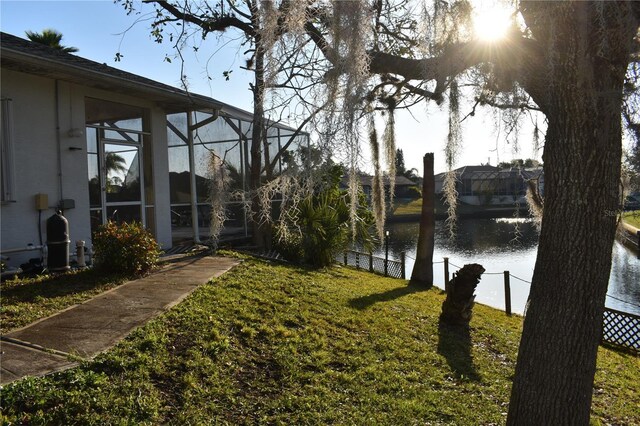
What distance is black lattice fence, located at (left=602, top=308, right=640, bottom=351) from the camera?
8703mm

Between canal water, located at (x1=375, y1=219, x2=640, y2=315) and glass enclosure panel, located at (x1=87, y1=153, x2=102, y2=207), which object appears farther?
canal water, located at (x1=375, y1=219, x2=640, y2=315)

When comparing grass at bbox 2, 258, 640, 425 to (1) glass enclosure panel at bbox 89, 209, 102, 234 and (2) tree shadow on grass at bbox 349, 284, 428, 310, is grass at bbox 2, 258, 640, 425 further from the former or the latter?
(1) glass enclosure panel at bbox 89, 209, 102, 234

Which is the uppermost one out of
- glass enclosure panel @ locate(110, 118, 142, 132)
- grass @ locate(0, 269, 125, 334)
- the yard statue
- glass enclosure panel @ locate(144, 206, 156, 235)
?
glass enclosure panel @ locate(110, 118, 142, 132)

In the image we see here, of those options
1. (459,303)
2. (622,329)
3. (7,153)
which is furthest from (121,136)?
(622,329)

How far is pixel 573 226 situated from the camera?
2891 mm

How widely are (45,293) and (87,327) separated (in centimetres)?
155

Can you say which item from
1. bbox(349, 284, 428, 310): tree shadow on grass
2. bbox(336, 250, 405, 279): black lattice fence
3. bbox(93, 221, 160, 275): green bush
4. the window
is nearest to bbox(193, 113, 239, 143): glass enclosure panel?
bbox(336, 250, 405, 279): black lattice fence

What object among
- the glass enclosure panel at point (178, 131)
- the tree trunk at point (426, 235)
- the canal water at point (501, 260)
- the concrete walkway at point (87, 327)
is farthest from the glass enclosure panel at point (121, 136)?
the tree trunk at point (426, 235)

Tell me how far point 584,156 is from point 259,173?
9629 millimetres

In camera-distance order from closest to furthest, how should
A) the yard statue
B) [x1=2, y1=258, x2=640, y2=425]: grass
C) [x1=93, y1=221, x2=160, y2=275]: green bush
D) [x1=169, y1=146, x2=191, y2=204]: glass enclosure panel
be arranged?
[x1=2, y1=258, x2=640, y2=425]: grass, [x1=93, y1=221, x2=160, y2=275]: green bush, the yard statue, [x1=169, y1=146, x2=191, y2=204]: glass enclosure panel

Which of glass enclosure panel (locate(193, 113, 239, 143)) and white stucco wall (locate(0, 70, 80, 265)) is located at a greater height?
glass enclosure panel (locate(193, 113, 239, 143))

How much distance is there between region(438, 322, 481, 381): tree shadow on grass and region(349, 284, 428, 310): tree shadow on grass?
116 centimetres

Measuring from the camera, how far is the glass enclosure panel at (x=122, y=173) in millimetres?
9070

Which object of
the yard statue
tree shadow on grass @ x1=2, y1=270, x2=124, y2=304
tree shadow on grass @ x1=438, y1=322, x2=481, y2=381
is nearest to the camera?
tree shadow on grass @ x1=438, y1=322, x2=481, y2=381
